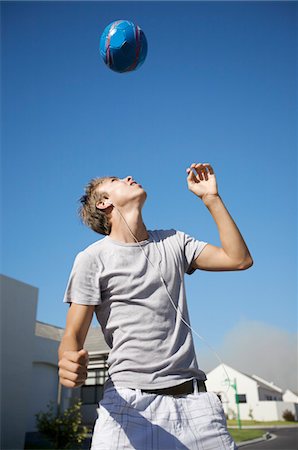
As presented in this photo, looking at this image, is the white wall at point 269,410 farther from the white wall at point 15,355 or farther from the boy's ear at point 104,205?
the boy's ear at point 104,205

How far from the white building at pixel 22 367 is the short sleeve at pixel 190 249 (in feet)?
46.3

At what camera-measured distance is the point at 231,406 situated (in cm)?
4844

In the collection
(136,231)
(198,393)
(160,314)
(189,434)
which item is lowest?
(189,434)

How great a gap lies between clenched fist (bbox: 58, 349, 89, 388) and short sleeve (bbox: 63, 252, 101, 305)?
1.44ft

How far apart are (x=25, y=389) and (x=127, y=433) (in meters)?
15.1

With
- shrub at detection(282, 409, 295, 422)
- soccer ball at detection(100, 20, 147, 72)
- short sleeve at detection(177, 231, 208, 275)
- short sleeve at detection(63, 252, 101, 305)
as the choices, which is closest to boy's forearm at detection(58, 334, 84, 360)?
short sleeve at detection(63, 252, 101, 305)

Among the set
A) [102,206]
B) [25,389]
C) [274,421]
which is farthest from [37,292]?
[274,421]

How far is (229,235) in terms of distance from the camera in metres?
2.51

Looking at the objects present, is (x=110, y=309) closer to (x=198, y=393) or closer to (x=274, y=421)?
(x=198, y=393)

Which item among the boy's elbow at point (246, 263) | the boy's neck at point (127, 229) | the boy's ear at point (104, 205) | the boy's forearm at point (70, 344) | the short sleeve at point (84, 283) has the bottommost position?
the boy's forearm at point (70, 344)

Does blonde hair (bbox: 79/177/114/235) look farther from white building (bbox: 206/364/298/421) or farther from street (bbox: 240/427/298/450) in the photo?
white building (bbox: 206/364/298/421)

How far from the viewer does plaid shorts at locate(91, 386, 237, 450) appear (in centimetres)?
198

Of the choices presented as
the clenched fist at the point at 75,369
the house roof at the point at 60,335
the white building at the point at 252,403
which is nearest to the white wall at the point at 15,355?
the house roof at the point at 60,335

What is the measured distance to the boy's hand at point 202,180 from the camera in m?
2.69
